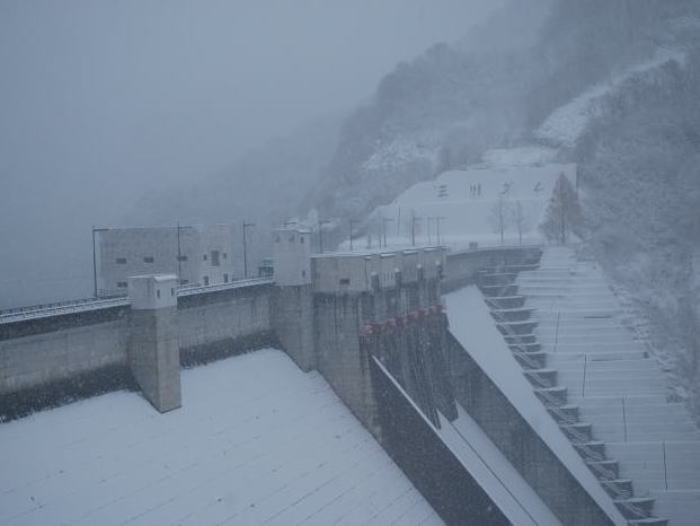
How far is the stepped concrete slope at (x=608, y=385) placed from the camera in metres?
31.9

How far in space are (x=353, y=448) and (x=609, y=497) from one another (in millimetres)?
14137

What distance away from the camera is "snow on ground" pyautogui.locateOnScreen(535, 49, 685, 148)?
229 feet

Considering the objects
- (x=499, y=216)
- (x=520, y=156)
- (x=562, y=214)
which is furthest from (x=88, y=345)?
(x=520, y=156)

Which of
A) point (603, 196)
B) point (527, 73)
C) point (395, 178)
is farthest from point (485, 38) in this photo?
point (603, 196)

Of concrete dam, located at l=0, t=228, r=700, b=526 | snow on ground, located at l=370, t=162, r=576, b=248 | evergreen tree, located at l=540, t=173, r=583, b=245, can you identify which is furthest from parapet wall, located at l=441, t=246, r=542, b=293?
snow on ground, located at l=370, t=162, r=576, b=248

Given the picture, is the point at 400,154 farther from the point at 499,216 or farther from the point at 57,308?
the point at 57,308

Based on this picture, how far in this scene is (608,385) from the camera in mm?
35000

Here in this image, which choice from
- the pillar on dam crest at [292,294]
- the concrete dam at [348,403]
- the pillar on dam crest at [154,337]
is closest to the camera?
the concrete dam at [348,403]

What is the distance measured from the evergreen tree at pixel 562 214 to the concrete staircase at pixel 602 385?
12.7 m

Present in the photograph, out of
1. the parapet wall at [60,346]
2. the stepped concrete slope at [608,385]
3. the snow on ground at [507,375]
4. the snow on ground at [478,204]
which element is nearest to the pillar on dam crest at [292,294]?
the parapet wall at [60,346]

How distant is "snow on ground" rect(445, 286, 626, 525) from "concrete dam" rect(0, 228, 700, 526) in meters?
0.12

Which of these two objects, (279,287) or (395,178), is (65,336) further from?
(395,178)

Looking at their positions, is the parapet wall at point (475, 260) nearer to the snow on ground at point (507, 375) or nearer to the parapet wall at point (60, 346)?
the snow on ground at point (507, 375)

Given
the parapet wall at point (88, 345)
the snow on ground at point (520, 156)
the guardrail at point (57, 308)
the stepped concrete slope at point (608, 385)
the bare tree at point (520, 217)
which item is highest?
the snow on ground at point (520, 156)
